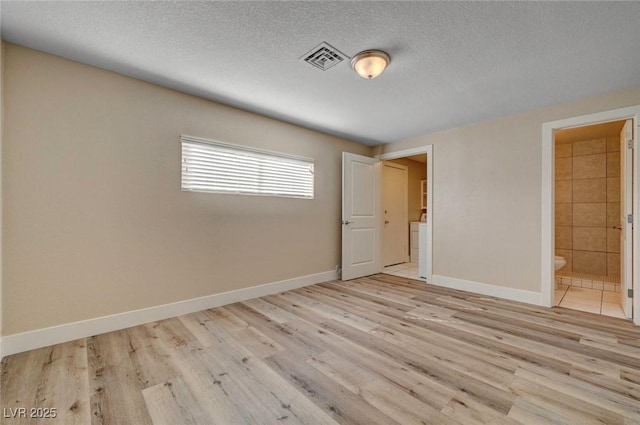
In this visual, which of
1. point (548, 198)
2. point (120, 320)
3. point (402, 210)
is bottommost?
point (120, 320)

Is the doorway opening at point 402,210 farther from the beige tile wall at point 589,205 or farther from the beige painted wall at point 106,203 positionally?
the beige painted wall at point 106,203

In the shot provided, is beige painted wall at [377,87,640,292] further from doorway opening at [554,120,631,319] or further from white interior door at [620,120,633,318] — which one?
doorway opening at [554,120,631,319]

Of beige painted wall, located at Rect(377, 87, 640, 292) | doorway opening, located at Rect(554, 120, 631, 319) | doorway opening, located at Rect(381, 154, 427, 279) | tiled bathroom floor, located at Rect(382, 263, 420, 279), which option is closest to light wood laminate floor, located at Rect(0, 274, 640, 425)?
beige painted wall, located at Rect(377, 87, 640, 292)

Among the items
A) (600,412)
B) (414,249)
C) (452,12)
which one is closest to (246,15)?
(452,12)

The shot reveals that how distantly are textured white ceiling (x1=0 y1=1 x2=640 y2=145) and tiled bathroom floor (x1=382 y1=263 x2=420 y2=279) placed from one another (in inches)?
112

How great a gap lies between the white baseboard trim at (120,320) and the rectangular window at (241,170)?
4.05ft

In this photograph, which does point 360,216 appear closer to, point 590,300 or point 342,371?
point 342,371

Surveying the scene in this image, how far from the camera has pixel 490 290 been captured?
11.4 feet

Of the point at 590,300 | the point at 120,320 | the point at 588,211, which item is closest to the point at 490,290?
the point at 590,300

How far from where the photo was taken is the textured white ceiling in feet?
5.44

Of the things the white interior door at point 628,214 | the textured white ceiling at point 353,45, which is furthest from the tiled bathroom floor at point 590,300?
the textured white ceiling at point 353,45

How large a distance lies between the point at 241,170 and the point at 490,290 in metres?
3.60

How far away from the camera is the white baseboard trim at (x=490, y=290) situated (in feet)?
10.3

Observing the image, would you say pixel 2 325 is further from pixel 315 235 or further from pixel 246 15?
pixel 315 235
